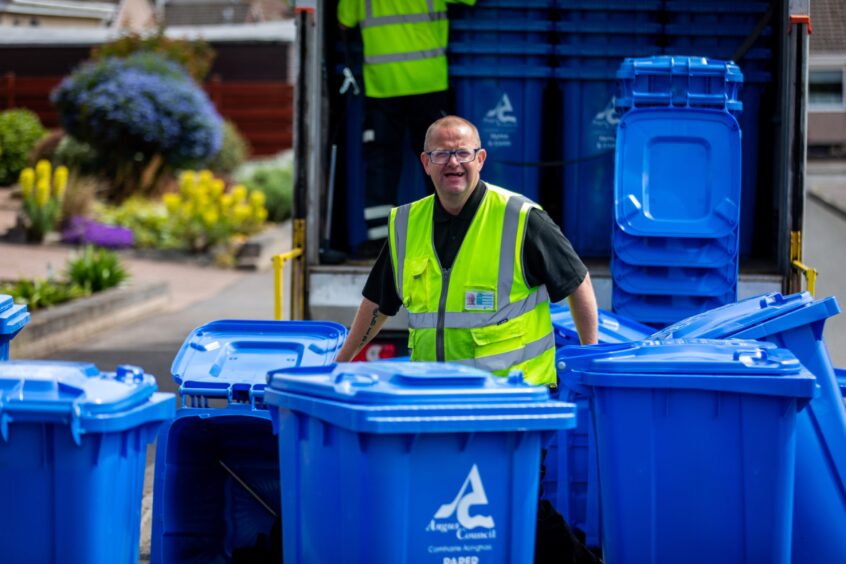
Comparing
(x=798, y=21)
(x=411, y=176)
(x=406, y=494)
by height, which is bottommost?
(x=406, y=494)

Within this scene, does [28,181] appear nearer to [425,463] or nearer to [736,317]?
[736,317]

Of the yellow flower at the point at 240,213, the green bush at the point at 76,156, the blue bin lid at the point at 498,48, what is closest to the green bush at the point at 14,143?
the green bush at the point at 76,156

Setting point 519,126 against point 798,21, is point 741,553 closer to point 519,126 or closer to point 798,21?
point 798,21

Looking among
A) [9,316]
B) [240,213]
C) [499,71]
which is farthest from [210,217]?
[9,316]

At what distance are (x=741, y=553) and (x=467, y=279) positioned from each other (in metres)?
1.25

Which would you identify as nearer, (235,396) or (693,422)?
(693,422)

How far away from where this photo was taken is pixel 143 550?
5660 mm

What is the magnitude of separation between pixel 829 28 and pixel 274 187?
69.9 ft

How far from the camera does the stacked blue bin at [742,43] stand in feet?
22.6

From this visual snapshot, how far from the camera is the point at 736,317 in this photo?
14.6ft

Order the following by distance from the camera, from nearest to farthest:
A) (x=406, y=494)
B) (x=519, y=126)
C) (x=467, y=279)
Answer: (x=406, y=494) → (x=467, y=279) → (x=519, y=126)

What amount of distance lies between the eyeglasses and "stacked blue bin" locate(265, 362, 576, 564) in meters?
0.98

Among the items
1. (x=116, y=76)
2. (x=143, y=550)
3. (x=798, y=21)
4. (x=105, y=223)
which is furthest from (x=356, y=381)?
(x=116, y=76)

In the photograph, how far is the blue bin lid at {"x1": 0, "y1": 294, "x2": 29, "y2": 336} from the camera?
4645 millimetres
